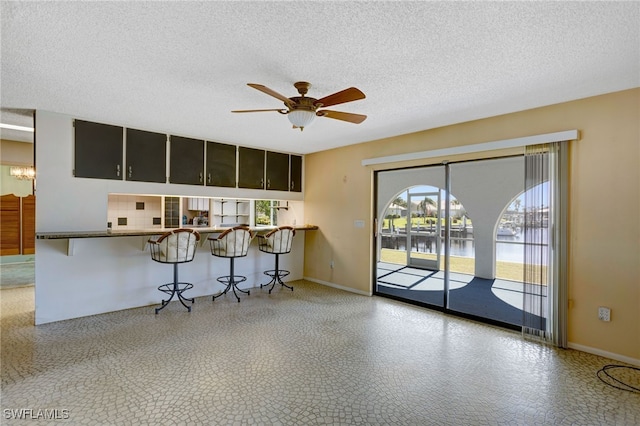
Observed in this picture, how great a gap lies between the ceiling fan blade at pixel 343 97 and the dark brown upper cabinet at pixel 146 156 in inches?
118

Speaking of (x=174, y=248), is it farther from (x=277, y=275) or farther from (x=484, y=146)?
(x=484, y=146)

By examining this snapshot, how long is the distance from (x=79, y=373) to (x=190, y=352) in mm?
851

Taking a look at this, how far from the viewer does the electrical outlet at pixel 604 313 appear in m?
2.91

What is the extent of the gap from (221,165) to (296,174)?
1.53 metres

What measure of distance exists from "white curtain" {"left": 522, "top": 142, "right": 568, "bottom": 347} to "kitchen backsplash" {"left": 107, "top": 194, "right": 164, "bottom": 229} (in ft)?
18.4

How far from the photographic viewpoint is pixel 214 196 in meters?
5.04

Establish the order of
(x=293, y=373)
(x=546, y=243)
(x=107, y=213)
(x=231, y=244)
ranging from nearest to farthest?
(x=293, y=373)
(x=546, y=243)
(x=107, y=213)
(x=231, y=244)

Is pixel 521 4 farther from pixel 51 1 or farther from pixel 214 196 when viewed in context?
pixel 214 196

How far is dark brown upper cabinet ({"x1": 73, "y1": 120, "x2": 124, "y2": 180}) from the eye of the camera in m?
3.85

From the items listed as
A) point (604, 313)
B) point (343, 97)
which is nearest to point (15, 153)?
→ point (343, 97)

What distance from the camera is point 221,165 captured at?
16.8 feet

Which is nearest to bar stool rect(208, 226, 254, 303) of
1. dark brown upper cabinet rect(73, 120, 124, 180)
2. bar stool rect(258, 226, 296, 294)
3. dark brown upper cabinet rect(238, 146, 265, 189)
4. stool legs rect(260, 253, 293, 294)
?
bar stool rect(258, 226, 296, 294)

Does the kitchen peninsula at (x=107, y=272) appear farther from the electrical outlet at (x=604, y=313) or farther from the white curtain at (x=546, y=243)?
the electrical outlet at (x=604, y=313)

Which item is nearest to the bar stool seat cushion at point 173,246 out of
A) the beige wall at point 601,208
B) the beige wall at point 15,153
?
the beige wall at point 15,153
